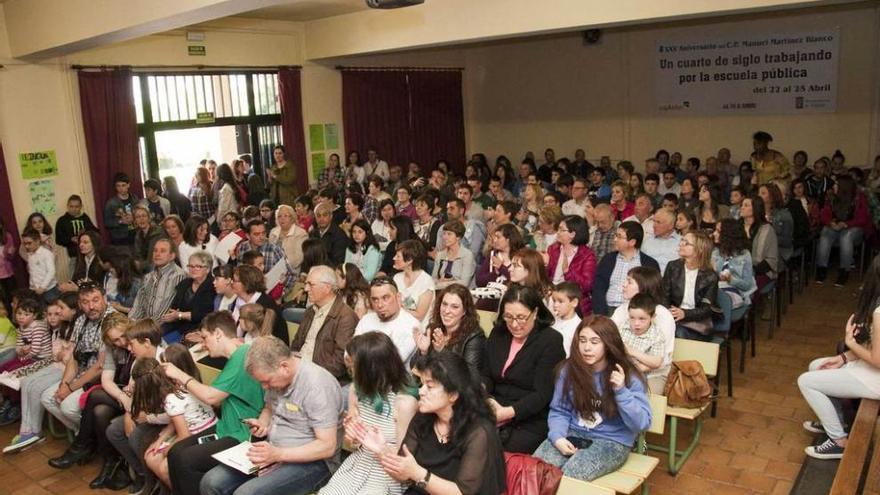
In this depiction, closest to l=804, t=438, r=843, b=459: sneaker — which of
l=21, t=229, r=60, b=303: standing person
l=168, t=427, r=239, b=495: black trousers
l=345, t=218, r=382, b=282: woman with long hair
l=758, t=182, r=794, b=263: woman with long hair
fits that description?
l=758, t=182, r=794, b=263: woman with long hair

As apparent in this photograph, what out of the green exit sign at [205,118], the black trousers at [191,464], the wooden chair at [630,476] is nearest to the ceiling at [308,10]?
the green exit sign at [205,118]

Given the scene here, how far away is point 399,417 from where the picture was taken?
3135mm

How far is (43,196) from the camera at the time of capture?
8031 millimetres

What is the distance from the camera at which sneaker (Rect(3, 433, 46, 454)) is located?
4.90 meters

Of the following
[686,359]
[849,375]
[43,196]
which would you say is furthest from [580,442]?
[43,196]

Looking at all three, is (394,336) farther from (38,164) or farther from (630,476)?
→ (38,164)

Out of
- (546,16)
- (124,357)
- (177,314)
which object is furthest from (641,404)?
(546,16)

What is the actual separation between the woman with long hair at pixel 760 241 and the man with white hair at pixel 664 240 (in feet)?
2.57

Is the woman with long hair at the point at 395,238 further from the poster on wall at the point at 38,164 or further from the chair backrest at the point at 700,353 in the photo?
the poster on wall at the point at 38,164

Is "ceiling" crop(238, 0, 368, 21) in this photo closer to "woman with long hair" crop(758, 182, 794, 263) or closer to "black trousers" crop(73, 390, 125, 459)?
"woman with long hair" crop(758, 182, 794, 263)

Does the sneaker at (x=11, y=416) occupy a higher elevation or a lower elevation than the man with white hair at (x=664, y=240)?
lower

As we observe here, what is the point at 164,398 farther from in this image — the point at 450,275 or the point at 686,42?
the point at 686,42

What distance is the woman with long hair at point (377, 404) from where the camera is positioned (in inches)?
123

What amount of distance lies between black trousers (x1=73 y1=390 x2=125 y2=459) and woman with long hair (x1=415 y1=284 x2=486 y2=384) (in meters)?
2.00
